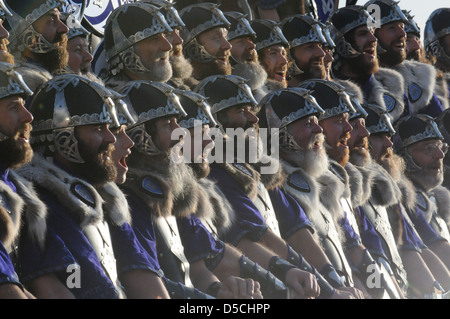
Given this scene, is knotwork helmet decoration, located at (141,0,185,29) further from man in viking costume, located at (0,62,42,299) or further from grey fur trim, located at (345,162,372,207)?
man in viking costume, located at (0,62,42,299)

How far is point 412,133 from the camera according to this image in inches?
519

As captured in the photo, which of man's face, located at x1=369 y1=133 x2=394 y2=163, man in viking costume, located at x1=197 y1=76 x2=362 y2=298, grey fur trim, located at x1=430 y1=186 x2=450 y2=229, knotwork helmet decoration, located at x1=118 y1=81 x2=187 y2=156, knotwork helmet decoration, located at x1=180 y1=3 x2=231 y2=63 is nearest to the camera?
knotwork helmet decoration, located at x1=118 y1=81 x2=187 y2=156

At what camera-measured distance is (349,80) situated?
13641 mm

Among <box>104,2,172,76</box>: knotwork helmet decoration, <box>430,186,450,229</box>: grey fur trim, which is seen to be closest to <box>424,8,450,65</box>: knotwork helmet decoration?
<box>430,186,450,229</box>: grey fur trim

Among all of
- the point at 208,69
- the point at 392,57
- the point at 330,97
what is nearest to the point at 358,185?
the point at 330,97

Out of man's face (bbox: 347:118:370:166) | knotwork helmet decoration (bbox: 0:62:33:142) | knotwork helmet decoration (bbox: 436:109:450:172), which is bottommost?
knotwork helmet decoration (bbox: 436:109:450:172)

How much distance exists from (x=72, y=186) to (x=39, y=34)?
2.47m

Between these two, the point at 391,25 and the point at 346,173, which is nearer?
the point at 346,173

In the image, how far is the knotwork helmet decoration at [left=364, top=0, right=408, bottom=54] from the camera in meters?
14.2

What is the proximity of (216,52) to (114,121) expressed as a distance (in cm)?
316

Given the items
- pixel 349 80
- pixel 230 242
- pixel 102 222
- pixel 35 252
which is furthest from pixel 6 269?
pixel 349 80

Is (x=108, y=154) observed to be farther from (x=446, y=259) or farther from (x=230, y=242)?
(x=446, y=259)

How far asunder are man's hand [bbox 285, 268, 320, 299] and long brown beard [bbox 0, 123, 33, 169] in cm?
240

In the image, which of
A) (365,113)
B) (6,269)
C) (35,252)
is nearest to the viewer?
(6,269)
